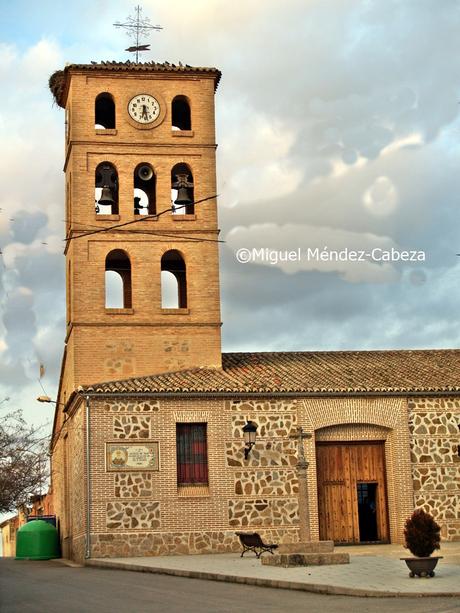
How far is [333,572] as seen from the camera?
20547 mm

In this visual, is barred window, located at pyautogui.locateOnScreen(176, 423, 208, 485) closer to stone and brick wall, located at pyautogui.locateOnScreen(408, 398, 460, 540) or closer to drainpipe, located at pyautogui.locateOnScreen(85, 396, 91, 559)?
drainpipe, located at pyautogui.locateOnScreen(85, 396, 91, 559)

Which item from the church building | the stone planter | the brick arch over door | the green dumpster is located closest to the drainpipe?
the church building

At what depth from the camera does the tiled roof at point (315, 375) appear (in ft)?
101

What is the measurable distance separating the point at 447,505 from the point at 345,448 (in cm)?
331

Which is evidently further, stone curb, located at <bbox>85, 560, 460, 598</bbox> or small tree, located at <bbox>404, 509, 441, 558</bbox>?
small tree, located at <bbox>404, 509, 441, 558</bbox>

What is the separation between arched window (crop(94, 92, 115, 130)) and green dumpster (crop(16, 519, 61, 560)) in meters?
13.3

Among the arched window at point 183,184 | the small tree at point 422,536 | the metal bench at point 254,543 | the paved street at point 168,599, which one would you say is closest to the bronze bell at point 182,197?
the arched window at point 183,184

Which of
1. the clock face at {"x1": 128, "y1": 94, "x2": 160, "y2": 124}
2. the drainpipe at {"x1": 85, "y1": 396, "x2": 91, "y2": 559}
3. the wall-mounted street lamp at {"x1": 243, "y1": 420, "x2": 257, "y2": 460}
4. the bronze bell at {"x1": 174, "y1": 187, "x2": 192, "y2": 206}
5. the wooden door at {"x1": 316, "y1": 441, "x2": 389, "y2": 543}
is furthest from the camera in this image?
the clock face at {"x1": 128, "y1": 94, "x2": 160, "y2": 124}

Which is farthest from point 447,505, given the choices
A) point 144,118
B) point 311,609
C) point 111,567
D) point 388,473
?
point 311,609

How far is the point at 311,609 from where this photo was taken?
1510cm

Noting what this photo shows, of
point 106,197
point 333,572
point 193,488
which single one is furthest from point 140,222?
point 333,572

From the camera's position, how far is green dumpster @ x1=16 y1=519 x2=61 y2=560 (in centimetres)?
3544

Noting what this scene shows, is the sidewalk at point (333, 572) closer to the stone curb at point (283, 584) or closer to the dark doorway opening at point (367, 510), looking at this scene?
the stone curb at point (283, 584)

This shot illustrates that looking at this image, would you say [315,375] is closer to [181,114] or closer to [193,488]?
[193,488]
